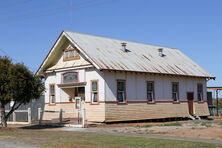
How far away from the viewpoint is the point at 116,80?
91.0 ft

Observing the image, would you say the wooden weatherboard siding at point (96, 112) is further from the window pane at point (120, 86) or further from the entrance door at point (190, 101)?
the entrance door at point (190, 101)

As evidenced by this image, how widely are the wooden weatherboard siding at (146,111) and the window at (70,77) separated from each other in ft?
13.6

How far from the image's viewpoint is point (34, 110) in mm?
34094

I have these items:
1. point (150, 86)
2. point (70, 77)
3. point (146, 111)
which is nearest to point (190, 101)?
point (150, 86)

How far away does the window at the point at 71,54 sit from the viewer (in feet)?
96.0

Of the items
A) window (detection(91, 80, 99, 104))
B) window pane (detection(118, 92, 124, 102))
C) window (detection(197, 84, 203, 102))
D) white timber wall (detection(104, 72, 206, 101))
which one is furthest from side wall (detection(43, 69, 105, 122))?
window (detection(197, 84, 203, 102))

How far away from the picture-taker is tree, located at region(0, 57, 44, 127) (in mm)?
22719

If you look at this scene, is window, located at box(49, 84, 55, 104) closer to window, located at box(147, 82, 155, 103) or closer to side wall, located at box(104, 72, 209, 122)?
side wall, located at box(104, 72, 209, 122)

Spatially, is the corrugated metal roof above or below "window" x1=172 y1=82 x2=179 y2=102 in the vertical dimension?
above

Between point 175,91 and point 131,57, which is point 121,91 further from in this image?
point 175,91

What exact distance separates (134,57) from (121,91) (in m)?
4.59

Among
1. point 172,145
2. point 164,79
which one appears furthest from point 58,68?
point 172,145

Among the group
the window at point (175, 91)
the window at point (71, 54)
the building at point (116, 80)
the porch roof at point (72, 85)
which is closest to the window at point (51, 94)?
the building at point (116, 80)

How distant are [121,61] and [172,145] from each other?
15413 millimetres
